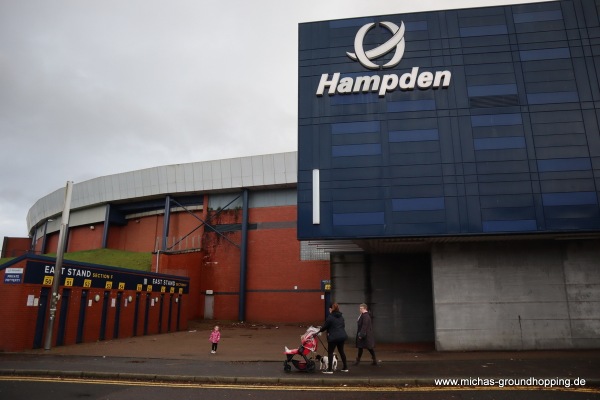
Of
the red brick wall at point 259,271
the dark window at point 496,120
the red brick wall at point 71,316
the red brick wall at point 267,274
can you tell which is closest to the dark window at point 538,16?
the dark window at point 496,120

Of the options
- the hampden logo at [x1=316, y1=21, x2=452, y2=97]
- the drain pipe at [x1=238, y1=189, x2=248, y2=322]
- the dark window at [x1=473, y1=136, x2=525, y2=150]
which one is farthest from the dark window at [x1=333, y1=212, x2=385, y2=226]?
the drain pipe at [x1=238, y1=189, x2=248, y2=322]

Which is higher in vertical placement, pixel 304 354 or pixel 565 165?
pixel 565 165

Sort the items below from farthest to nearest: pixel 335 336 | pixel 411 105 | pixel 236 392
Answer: pixel 411 105 < pixel 335 336 < pixel 236 392

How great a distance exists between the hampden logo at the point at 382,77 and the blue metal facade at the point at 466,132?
19 cm

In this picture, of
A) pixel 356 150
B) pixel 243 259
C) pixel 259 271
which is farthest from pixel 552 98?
pixel 243 259

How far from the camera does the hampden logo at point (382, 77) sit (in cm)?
1914

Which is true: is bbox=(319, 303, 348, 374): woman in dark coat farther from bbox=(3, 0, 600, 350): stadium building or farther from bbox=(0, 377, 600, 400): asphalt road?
bbox=(3, 0, 600, 350): stadium building

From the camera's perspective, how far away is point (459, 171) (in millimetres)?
17922

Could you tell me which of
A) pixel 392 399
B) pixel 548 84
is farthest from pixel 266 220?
pixel 392 399

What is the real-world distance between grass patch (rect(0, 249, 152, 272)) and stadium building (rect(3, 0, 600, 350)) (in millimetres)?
18050

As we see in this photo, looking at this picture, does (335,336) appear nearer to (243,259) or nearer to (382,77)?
(382,77)

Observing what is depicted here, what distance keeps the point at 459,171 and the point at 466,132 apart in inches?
68.9

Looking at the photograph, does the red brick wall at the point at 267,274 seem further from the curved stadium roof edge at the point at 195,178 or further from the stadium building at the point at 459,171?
the stadium building at the point at 459,171

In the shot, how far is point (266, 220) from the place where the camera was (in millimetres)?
37812
